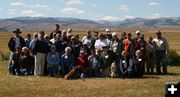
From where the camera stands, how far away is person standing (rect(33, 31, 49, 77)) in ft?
53.6

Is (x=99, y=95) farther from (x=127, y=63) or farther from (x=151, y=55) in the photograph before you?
(x=151, y=55)

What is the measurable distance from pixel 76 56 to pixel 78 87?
3.67m

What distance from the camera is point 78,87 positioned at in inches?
519

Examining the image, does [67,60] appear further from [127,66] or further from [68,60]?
[127,66]

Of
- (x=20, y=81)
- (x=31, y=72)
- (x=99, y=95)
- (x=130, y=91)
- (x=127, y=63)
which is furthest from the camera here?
(x=31, y=72)

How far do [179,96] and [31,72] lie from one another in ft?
46.1

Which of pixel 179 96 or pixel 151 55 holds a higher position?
pixel 179 96

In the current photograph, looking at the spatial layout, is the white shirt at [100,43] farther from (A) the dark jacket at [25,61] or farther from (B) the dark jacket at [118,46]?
(A) the dark jacket at [25,61]

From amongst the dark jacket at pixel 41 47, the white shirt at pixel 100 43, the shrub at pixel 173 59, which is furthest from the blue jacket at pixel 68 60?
the shrub at pixel 173 59

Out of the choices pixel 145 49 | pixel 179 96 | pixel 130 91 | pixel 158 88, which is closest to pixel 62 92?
pixel 130 91

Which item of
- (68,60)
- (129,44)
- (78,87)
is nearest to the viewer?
(78,87)

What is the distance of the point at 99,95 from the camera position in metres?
11.5

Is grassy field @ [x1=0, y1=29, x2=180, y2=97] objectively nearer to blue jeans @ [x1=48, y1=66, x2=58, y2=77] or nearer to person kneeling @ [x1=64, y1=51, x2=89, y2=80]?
blue jeans @ [x1=48, y1=66, x2=58, y2=77]

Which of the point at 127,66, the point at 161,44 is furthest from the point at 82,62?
the point at 161,44
